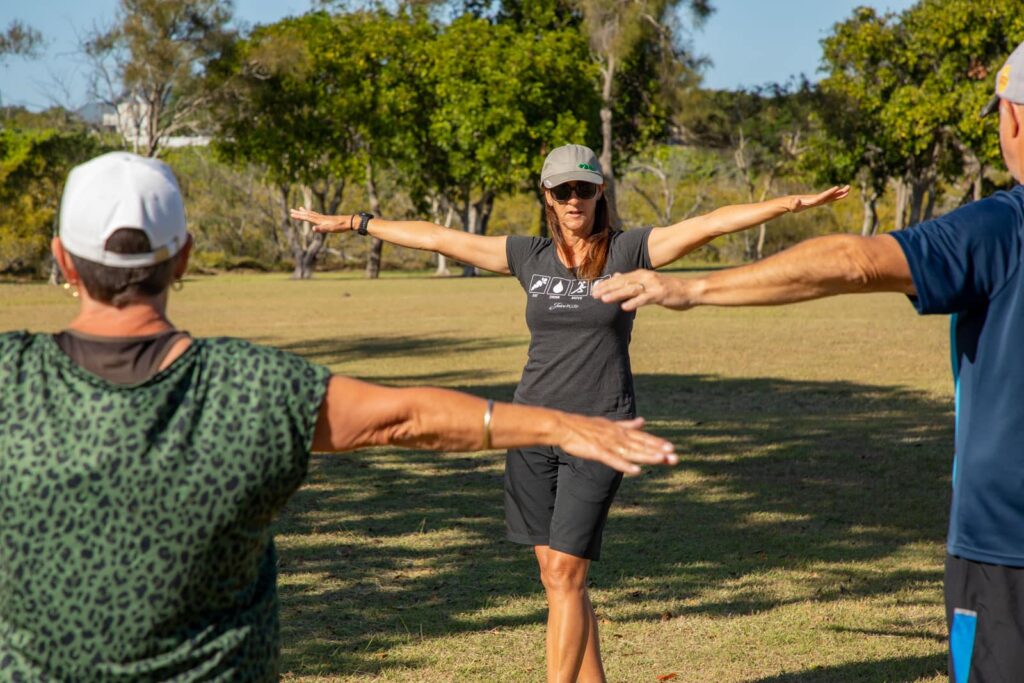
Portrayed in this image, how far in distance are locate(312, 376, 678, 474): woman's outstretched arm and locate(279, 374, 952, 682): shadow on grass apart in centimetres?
323

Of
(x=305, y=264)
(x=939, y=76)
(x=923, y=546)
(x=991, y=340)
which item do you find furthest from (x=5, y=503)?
(x=305, y=264)

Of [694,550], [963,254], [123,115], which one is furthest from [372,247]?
[963,254]

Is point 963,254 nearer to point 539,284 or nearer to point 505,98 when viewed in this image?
point 539,284

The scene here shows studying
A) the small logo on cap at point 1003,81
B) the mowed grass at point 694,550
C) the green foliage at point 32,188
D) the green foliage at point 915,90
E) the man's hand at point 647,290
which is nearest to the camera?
the man's hand at point 647,290

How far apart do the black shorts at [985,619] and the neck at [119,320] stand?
1877mm

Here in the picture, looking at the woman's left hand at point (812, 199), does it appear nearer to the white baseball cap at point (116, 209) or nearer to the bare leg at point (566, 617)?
the bare leg at point (566, 617)

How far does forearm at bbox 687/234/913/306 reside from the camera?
2.65 m

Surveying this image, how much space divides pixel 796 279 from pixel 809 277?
3 centimetres

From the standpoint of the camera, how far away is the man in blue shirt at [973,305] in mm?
2670

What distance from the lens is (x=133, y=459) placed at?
2348 mm

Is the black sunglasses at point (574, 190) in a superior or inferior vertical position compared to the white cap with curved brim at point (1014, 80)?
inferior

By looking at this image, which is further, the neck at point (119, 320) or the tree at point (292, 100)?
the tree at point (292, 100)

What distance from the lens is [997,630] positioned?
113 inches

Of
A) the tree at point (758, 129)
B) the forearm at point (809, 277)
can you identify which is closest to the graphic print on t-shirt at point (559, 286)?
the forearm at point (809, 277)
